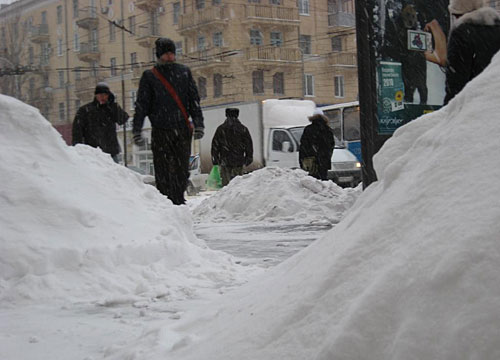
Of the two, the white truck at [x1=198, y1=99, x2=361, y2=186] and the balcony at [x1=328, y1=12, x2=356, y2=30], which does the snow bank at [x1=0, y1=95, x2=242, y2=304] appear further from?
the balcony at [x1=328, y1=12, x2=356, y2=30]

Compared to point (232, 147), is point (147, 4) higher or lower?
higher

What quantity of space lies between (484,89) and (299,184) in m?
8.85

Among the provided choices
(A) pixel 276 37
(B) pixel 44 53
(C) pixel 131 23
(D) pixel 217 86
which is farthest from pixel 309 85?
(B) pixel 44 53

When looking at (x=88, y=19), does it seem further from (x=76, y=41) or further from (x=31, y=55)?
(x=31, y=55)

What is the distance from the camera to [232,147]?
13000mm

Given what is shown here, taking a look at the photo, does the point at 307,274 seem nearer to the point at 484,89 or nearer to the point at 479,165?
the point at 479,165

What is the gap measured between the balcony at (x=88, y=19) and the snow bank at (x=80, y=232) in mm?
52125

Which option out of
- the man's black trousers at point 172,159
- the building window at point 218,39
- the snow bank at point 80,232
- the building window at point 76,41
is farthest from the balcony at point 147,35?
the snow bank at point 80,232

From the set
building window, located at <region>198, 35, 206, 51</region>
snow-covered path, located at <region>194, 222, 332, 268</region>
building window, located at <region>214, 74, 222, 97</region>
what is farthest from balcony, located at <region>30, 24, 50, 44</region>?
snow-covered path, located at <region>194, 222, 332, 268</region>

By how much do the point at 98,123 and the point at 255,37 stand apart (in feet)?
126

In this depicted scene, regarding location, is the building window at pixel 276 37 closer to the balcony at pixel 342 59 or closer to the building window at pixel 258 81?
the building window at pixel 258 81

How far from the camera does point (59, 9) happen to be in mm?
61250

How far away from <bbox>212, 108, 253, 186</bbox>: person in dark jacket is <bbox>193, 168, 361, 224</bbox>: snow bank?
101 cm

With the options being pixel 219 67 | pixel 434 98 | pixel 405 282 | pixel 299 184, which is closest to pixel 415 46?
pixel 434 98
